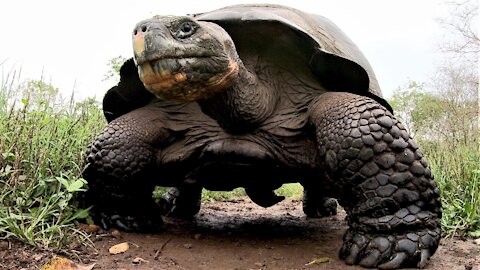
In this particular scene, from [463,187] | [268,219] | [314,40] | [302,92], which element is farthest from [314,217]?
[314,40]

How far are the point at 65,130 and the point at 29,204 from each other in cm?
90

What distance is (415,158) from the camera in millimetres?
2287

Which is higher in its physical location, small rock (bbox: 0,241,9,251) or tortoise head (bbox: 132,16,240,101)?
tortoise head (bbox: 132,16,240,101)

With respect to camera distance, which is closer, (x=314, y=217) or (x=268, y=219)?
(x=268, y=219)

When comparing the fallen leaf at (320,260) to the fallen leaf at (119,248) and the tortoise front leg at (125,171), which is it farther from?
the tortoise front leg at (125,171)

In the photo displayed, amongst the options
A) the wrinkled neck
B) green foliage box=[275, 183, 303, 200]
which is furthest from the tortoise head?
green foliage box=[275, 183, 303, 200]

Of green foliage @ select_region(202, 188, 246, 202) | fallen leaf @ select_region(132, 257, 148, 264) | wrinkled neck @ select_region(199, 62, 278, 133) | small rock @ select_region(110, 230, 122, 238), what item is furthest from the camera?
green foliage @ select_region(202, 188, 246, 202)

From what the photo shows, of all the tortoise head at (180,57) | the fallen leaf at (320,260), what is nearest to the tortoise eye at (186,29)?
the tortoise head at (180,57)

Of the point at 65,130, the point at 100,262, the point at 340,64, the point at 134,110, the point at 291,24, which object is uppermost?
the point at 291,24

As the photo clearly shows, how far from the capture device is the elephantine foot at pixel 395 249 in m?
2.16

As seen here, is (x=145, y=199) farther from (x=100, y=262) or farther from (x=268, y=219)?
(x=268, y=219)

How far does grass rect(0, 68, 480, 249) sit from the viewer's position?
2434 mm

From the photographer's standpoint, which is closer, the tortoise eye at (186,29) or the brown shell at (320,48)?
the tortoise eye at (186,29)

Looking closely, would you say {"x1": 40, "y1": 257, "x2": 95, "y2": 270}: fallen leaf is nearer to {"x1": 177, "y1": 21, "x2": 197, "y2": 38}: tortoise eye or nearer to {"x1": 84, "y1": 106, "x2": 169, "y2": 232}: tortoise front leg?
{"x1": 84, "y1": 106, "x2": 169, "y2": 232}: tortoise front leg
